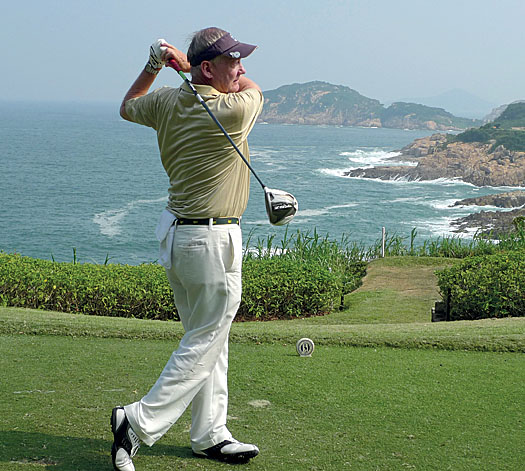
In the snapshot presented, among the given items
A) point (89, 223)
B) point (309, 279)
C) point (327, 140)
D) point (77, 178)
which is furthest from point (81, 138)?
point (309, 279)

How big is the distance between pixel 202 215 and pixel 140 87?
0.90m

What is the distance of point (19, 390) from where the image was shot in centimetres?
477

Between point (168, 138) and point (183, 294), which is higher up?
point (168, 138)

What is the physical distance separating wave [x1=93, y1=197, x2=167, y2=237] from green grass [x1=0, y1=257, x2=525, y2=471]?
137ft

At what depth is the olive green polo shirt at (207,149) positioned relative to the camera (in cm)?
350

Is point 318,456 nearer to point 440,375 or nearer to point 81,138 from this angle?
point 440,375

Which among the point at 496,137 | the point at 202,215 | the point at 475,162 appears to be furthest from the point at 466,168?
the point at 202,215

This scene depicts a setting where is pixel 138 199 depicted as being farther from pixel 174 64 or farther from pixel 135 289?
pixel 174 64

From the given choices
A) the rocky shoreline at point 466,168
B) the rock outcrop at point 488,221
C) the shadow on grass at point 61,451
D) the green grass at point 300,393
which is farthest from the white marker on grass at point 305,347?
the rocky shoreline at point 466,168

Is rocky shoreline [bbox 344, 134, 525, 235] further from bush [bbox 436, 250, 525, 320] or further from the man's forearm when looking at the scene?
the man's forearm

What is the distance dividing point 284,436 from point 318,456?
0.34 meters

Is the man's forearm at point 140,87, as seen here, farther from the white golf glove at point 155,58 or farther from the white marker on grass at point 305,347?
the white marker on grass at point 305,347

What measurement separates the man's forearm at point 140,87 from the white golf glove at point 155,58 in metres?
0.03

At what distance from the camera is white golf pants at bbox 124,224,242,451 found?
11.6 feet
